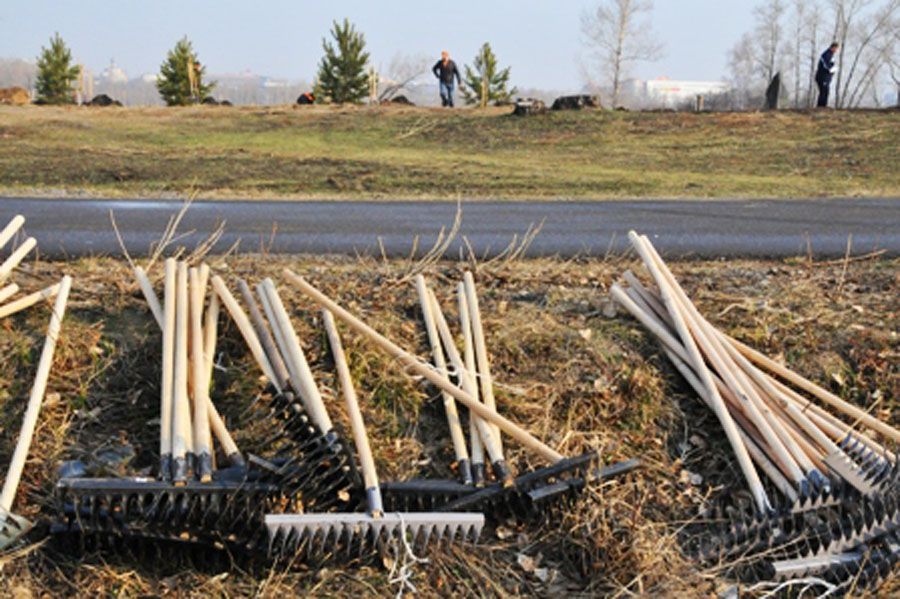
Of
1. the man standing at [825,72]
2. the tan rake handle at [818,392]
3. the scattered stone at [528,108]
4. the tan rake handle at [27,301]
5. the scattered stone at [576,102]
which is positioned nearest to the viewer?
the tan rake handle at [818,392]

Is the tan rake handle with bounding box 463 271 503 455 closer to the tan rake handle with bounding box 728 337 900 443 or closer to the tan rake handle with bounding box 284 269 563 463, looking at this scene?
the tan rake handle with bounding box 284 269 563 463

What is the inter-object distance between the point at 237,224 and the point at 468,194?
5282mm

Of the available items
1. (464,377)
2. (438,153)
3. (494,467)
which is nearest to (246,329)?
(464,377)

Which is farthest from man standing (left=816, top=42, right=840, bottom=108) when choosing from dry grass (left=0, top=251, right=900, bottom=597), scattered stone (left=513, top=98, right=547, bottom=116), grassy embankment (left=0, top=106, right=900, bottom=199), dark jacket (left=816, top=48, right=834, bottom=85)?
dry grass (left=0, top=251, right=900, bottom=597)

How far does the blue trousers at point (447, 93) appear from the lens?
31708mm

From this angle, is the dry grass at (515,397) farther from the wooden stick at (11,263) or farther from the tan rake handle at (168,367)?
the tan rake handle at (168,367)

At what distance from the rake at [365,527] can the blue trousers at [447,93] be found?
2892cm

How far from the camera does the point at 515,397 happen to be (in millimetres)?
4684

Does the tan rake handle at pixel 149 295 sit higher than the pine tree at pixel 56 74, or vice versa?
the pine tree at pixel 56 74

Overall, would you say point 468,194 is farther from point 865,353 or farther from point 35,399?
point 35,399

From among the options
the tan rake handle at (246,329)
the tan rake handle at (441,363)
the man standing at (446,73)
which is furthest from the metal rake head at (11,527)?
the man standing at (446,73)

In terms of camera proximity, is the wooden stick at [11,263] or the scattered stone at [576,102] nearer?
the wooden stick at [11,263]

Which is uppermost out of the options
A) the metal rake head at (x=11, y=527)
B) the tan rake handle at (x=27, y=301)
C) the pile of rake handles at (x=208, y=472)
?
the tan rake handle at (x=27, y=301)

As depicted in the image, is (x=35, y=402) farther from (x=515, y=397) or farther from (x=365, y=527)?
(x=515, y=397)
